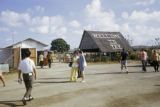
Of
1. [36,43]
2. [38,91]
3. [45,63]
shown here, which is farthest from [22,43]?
[38,91]

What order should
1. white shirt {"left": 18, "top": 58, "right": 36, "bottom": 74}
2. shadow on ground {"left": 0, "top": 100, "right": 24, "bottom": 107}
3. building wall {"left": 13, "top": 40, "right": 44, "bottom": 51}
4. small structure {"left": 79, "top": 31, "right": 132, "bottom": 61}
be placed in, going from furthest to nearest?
small structure {"left": 79, "top": 31, "right": 132, "bottom": 61}, building wall {"left": 13, "top": 40, "right": 44, "bottom": 51}, white shirt {"left": 18, "top": 58, "right": 36, "bottom": 74}, shadow on ground {"left": 0, "top": 100, "right": 24, "bottom": 107}

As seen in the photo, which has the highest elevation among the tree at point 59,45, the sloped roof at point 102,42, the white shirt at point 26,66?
the tree at point 59,45

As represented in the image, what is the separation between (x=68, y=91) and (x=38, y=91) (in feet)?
4.58

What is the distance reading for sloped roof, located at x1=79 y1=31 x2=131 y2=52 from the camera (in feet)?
187

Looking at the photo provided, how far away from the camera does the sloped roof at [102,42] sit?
56850 mm

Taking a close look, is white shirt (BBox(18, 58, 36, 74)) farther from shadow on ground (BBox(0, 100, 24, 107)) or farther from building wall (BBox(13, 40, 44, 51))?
building wall (BBox(13, 40, 44, 51))

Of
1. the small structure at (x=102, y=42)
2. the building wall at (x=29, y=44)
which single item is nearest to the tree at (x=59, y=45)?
the small structure at (x=102, y=42)

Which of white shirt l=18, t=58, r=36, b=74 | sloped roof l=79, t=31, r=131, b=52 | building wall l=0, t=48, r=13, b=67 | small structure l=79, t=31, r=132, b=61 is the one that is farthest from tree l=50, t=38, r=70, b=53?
white shirt l=18, t=58, r=36, b=74

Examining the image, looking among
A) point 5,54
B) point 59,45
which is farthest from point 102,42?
point 59,45

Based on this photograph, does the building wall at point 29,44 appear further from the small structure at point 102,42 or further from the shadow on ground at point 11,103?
the shadow on ground at point 11,103

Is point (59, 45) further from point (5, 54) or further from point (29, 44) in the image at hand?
point (5, 54)

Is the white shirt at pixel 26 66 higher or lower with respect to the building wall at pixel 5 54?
lower

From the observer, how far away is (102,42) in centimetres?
5766

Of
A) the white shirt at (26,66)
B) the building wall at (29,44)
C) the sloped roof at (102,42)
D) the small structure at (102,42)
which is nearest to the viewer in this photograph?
the white shirt at (26,66)
